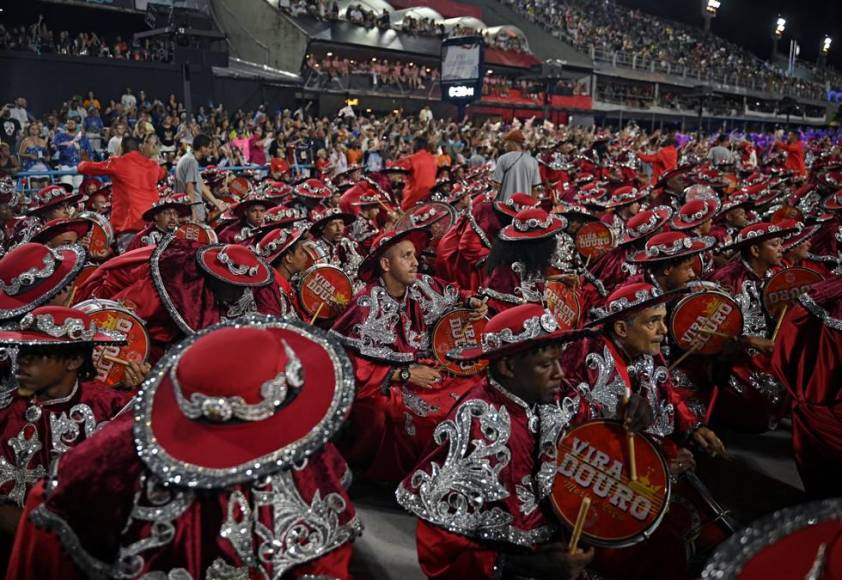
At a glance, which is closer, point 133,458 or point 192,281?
point 133,458

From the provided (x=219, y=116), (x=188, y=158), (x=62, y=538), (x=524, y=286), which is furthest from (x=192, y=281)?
(x=219, y=116)

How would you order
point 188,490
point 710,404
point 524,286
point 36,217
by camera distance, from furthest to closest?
point 36,217 < point 524,286 < point 710,404 < point 188,490

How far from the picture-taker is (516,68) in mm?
37312

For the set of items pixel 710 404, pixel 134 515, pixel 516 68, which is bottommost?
pixel 710 404

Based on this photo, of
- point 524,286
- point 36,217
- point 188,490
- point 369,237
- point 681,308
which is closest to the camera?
point 188,490

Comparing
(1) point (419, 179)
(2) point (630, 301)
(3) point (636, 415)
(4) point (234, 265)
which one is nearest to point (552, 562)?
(3) point (636, 415)

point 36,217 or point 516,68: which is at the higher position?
point 516,68

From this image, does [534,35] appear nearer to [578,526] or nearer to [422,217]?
[422,217]

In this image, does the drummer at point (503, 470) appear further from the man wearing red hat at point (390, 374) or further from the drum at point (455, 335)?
the drum at point (455, 335)

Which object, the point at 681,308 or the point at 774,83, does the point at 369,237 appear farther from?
the point at 774,83

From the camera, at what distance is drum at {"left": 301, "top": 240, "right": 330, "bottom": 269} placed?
19.8ft

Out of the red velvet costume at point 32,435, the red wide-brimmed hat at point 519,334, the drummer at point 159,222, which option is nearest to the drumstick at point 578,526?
the red wide-brimmed hat at point 519,334

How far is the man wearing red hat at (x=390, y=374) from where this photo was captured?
4.42 metres

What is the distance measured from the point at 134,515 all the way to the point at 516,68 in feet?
125
